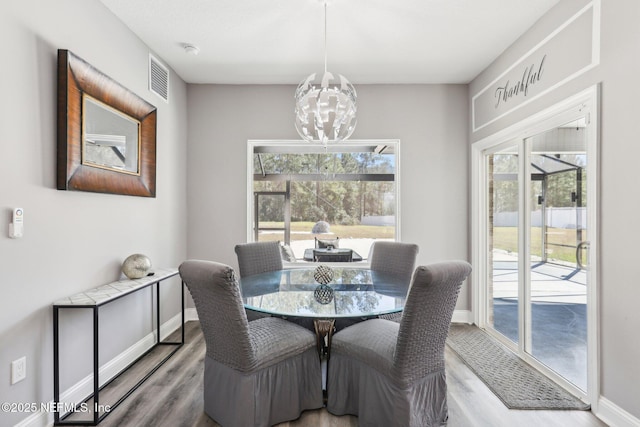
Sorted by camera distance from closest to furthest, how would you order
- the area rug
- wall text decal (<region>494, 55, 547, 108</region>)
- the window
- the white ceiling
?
the area rug → the white ceiling → wall text decal (<region>494, 55, 547, 108</region>) → the window

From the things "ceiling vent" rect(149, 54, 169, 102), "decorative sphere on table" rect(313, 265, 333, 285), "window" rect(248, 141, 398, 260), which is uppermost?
"ceiling vent" rect(149, 54, 169, 102)

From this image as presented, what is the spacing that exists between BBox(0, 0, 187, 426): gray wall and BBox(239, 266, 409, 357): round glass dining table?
1081mm

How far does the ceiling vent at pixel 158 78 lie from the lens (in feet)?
10.1

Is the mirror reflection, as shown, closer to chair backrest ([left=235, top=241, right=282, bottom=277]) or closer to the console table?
the console table

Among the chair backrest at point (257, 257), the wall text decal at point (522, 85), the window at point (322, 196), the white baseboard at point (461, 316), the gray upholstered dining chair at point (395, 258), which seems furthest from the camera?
the window at point (322, 196)

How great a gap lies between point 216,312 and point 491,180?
123 inches

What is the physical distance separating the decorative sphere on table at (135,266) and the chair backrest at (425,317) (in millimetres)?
2007

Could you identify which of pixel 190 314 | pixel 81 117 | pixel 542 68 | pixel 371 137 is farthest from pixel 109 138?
pixel 542 68

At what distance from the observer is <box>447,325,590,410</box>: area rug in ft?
7.20

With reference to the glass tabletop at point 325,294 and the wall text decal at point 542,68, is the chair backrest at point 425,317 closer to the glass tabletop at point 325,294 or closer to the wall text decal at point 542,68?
the glass tabletop at point 325,294

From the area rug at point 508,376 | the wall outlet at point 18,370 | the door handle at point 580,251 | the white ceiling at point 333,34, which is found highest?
the white ceiling at point 333,34

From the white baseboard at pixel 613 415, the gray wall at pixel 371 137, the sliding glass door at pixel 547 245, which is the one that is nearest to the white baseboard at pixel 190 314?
the gray wall at pixel 371 137

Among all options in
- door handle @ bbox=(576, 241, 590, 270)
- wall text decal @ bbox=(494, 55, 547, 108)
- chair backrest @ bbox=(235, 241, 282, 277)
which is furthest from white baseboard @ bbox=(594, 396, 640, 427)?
chair backrest @ bbox=(235, 241, 282, 277)

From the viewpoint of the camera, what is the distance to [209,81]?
3.83m
